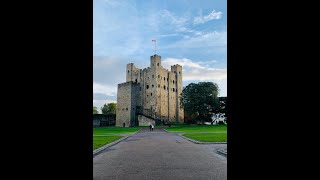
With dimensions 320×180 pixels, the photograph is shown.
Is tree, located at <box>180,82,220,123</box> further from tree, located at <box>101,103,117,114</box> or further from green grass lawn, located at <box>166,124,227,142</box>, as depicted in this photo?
tree, located at <box>101,103,117,114</box>

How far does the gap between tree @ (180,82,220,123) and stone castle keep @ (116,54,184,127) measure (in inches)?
438

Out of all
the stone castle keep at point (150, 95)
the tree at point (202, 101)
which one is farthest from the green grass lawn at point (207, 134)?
the stone castle keep at point (150, 95)

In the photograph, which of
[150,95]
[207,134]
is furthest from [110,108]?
[207,134]

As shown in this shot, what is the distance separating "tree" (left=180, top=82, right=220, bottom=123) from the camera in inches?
2421

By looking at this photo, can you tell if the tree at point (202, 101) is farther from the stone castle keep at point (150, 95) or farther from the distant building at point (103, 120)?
the distant building at point (103, 120)

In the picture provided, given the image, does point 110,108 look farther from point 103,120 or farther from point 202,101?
point 202,101

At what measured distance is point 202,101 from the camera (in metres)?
61.4

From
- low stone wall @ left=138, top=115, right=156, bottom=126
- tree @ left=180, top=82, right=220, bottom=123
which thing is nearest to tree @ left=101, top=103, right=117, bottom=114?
low stone wall @ left=138, top=115, right=156, bottom=126

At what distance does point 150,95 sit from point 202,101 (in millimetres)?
22551
